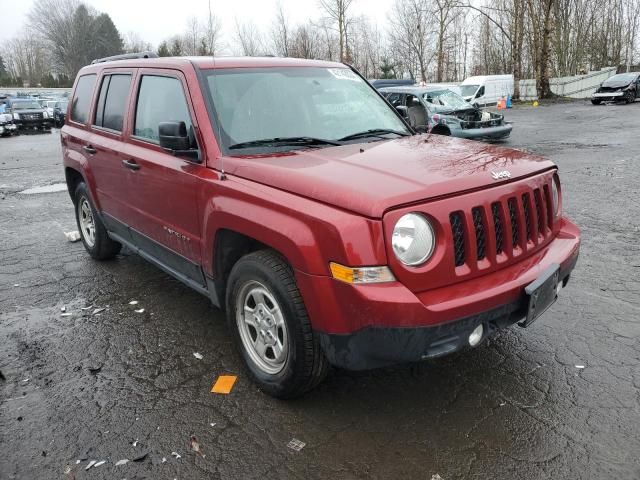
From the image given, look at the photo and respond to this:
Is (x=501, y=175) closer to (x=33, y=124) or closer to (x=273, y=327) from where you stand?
(x=273, y=327)

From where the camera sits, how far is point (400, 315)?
2.48 m

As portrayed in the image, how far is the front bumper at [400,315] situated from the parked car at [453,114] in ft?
37.3

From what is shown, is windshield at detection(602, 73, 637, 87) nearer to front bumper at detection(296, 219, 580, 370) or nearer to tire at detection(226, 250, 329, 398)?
front bumper at detection(296, 219, 580, 370)

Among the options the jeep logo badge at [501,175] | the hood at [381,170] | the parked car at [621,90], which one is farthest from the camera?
the parked car at [621,90]

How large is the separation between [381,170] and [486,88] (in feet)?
106

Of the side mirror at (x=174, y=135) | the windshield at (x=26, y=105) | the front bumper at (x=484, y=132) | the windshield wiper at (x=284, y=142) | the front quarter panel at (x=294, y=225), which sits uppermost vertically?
the windshield at (x=26, y=105)

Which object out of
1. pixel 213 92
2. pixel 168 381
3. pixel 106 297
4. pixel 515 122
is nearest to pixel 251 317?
pixel 168 381

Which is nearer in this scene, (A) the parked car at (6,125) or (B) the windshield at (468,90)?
(A) the parked car at (6,125)

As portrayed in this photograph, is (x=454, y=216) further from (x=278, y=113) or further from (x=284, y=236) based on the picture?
(x=278, y=113)

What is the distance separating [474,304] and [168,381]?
2024 millimetres

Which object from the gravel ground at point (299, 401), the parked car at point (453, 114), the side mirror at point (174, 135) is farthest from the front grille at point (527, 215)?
the parked car at point (453, 114)

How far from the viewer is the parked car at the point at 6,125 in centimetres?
2548

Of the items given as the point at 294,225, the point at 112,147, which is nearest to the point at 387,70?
the point at 112,147

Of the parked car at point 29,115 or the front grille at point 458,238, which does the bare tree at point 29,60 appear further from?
the front grille at point 458,238
